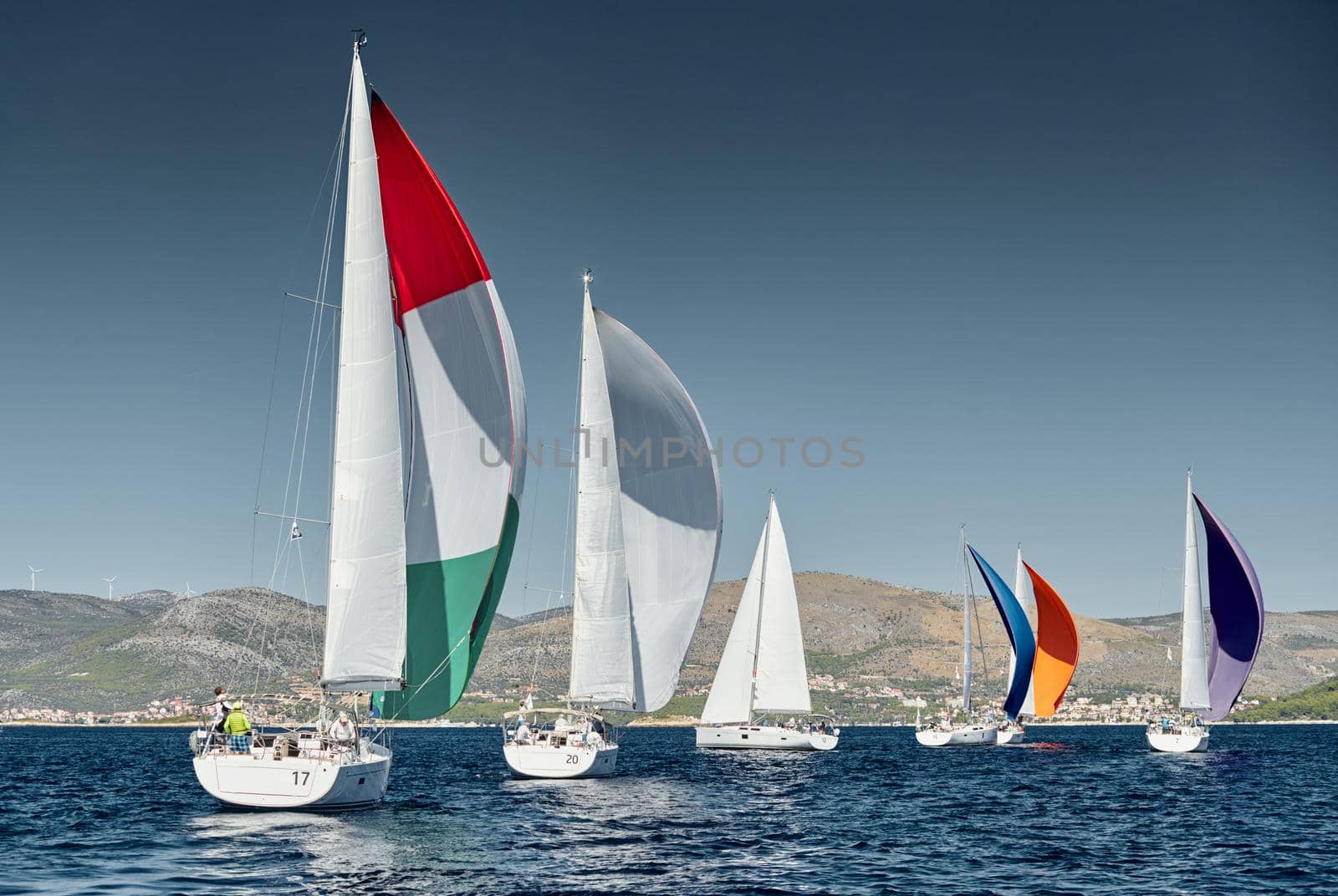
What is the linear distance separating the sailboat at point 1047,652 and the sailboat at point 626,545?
4185cm

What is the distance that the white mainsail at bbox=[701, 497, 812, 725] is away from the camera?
6825cm

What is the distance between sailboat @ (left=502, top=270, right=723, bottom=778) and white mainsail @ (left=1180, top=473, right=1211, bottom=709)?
3228 cm

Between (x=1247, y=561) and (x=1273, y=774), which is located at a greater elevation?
(x=1247, y=561)

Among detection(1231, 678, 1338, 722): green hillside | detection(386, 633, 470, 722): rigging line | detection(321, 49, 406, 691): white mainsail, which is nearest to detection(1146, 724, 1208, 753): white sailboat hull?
detection(386, 633, 470, 722): rigging line

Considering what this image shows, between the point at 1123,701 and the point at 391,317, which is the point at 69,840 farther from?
the point at 1123,701

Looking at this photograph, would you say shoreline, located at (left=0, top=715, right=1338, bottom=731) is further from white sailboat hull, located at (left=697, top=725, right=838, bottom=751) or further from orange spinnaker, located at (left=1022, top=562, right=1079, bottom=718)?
white sailboat hull, located at (left=697, top=725, right=838, bottom=751)

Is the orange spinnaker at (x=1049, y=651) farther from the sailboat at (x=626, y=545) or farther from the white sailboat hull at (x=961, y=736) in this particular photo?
the sailboat at (x=626, y=545)

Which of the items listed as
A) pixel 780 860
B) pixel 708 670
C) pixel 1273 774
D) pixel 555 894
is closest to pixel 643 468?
pixel 780 860

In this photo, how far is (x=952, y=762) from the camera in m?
63.0

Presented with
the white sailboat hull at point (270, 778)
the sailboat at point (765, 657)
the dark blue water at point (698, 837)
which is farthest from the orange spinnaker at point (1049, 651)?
the white sailboat hull at point (270, 778)

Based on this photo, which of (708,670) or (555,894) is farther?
(708,670)

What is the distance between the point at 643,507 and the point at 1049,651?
46.4 meters

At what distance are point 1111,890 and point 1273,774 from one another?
3703 centimetres

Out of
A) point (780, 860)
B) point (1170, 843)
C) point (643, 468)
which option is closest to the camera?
point (780, 860)
